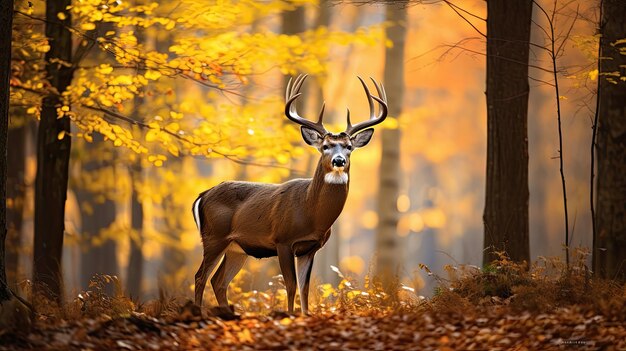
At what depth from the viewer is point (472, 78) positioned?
36969 millimetres

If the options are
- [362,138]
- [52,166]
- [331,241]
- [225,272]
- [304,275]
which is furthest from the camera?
[331,241]

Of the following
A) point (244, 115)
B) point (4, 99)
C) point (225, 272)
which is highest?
point (244, 115)

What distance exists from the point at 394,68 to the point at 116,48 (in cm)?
910

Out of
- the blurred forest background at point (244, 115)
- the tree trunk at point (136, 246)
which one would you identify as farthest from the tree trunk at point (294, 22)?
the tree trunk at point (136, 246)

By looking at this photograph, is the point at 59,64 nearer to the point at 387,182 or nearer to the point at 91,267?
the point at 387,182

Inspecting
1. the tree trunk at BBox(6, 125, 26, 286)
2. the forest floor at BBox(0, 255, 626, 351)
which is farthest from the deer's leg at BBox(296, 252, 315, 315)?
the tree trunk at BBox(6, 125, 26, 286)

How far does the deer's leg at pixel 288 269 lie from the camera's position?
10.3m

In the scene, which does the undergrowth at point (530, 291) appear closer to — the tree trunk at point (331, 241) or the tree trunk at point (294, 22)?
the tree trunk at point (294, 22)

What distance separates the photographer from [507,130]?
11336 millimetres

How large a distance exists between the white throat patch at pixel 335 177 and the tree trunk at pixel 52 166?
12.8 ft

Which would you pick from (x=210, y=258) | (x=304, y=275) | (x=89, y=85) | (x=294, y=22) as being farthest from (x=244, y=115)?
(x=304, y=275)

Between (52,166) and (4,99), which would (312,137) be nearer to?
(4,99)

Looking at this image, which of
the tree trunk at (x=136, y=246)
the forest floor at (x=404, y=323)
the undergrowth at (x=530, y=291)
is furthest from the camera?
the tree trunk at (x=136, y=246)

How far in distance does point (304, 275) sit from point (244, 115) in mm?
5122
